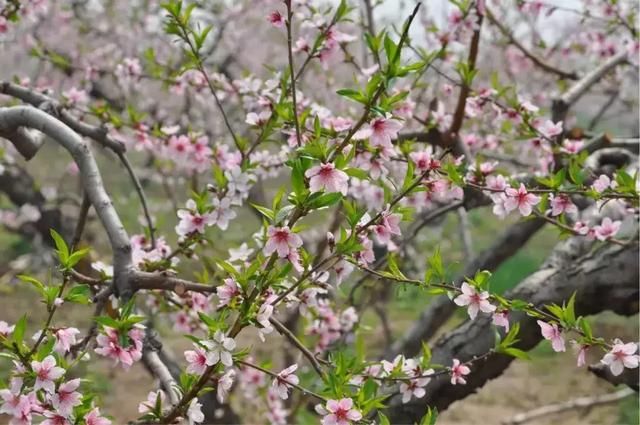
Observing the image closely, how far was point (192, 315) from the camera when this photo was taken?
2.53 meters

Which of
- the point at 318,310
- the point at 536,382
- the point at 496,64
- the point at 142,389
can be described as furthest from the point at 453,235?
the point at 318,310

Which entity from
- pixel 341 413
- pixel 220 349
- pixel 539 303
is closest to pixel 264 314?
pixel 220 349

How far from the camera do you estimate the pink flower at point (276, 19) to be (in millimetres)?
1693

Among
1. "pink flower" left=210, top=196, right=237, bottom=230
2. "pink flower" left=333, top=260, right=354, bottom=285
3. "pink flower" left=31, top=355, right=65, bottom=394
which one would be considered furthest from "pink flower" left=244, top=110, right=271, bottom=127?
"pink flower" left=31, top=355, right=65, bottom=394

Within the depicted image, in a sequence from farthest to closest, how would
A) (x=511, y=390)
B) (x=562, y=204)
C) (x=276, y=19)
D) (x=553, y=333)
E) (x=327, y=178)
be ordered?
(x=511, y=390) → (x=562, y=204) → (x=276, y=19) → (x=553, y=333) → (x=327, y=178)

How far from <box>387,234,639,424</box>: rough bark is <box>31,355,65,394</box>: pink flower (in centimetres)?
128

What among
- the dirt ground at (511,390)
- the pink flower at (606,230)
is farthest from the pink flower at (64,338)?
the dirt ground at (511,390)

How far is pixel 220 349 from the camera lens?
134 centimetres

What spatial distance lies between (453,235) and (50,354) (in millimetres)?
12317

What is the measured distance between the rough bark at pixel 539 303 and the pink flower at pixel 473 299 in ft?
2.44

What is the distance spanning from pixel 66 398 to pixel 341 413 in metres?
0.52

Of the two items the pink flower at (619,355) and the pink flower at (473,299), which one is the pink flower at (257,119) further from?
the pink flower at (619,355)

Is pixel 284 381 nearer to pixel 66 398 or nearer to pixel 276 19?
pixel 66 398

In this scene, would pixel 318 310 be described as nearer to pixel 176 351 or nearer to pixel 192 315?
pixel 192 315
